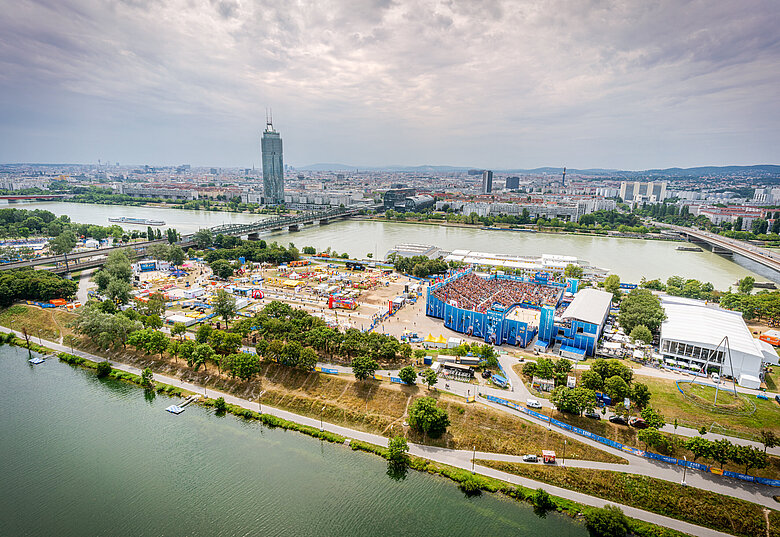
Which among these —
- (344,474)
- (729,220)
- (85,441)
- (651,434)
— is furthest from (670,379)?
(729,220)

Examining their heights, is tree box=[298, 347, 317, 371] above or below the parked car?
above

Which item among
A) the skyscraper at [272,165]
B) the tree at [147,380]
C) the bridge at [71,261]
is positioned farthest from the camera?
the skyscraper at [272,165]

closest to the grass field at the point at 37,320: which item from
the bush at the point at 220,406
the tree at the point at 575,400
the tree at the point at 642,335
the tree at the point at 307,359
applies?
the bush at the point at 220,406

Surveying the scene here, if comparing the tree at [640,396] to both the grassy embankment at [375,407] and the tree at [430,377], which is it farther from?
the tree at [430,377]

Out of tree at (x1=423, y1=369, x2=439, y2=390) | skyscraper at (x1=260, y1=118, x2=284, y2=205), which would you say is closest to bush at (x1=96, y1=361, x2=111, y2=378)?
tree at (x1=423, y1=369, x2=439, y2=390)

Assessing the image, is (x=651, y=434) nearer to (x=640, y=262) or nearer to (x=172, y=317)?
(x=172, y=317)

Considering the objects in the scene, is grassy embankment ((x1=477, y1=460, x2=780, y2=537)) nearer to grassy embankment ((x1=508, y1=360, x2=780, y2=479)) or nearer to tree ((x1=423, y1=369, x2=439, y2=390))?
grassy embankment ((x1=508, y1=360, x2=780, y2=479))
